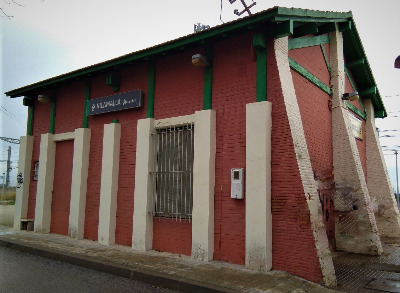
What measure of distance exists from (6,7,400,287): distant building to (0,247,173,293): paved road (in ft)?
5.31

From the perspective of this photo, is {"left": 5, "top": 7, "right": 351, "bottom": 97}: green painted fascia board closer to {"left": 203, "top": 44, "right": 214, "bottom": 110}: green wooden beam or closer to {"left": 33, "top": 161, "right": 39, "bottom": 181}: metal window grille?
{"left": 203, "top": 44, "right": 214, "bottom": 110}: green wooden beam

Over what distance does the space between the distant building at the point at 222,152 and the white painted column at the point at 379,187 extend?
53 millimetres

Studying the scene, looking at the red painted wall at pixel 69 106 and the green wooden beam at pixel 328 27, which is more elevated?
the green wooden beam at pixel 328 27

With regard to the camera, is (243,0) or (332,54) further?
(243,0)

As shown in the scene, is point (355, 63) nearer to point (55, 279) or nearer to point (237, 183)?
point (237, 183)

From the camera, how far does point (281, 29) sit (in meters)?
6.29

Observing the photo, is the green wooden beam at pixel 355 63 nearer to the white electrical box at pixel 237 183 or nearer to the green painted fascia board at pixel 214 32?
the green painted fascia board at pixel 214 32

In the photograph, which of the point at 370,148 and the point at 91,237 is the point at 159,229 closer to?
the point at 91,237

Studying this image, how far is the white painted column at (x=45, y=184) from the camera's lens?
10.4 meters

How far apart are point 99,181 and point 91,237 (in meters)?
1.54

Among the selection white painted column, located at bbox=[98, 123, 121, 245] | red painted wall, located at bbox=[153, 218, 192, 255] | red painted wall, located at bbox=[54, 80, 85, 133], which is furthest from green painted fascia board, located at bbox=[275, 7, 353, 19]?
red painted wall, located at bbox=[54, 80, 85, 133]

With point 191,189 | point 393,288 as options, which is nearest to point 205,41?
point 191,189

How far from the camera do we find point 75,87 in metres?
10.4

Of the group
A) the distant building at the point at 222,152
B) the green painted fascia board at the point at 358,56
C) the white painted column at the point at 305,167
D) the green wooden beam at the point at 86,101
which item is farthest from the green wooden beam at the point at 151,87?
the green painted fascia board at the point at 358,56
